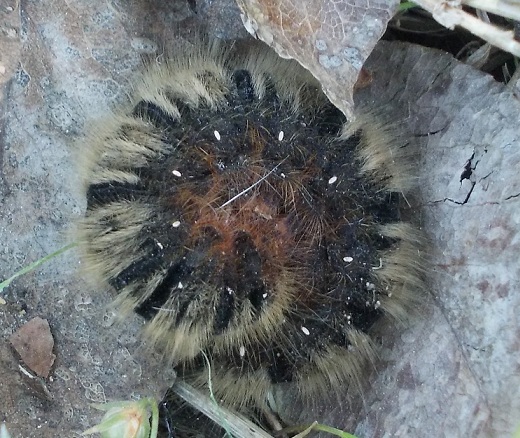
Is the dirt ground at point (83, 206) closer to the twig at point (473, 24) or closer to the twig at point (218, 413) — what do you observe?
the twig at point (218, 413)

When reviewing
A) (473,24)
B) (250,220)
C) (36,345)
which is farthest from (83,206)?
(473,24)

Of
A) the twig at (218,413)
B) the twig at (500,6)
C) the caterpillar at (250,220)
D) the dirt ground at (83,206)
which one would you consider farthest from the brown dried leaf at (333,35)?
the twig at (218,413)

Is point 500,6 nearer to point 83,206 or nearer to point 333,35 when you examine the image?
point 333,35

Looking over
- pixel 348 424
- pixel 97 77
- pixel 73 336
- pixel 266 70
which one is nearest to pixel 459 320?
pixel 348 424

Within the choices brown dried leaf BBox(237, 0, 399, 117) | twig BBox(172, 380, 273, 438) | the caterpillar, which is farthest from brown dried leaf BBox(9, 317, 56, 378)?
brown dried leaf BBox(237, 0, 399, 117)

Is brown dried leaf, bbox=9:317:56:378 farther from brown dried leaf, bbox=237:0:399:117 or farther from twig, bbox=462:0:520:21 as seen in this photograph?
twig, bbox=462:0:520:21

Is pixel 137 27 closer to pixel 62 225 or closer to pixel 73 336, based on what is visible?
pixel 62 225
